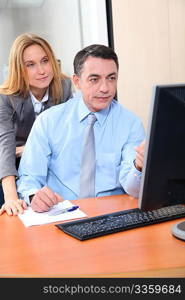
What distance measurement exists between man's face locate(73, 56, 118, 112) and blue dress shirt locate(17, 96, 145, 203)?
47 mm

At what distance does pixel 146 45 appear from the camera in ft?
12.3

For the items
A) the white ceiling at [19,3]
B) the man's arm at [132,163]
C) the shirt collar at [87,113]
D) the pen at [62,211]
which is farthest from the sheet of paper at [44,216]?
the white ceiling at [19,3]

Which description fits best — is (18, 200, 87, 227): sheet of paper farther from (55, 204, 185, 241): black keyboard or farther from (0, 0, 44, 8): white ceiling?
(0, 0, 44, 8): white ceiling

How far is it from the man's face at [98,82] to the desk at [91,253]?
29.7 inches

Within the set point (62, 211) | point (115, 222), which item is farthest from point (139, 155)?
point (62, 211)

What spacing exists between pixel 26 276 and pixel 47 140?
101cm

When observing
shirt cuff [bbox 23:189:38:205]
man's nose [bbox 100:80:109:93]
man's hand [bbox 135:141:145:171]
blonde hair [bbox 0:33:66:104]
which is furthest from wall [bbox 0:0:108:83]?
man's hand [bbox 135:141:145:171]

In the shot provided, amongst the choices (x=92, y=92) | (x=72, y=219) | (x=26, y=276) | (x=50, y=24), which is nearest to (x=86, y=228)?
(x=72, y=219)

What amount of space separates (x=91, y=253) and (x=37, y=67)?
153cm

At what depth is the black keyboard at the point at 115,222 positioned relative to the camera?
4.16ft

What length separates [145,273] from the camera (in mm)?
1009

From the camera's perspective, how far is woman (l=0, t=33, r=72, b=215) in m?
2.40

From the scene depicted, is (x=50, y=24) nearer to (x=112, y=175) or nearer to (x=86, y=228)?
(x=112, y=175)

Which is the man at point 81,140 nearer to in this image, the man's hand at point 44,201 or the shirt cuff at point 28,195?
the shirt cuff at point 28,195
